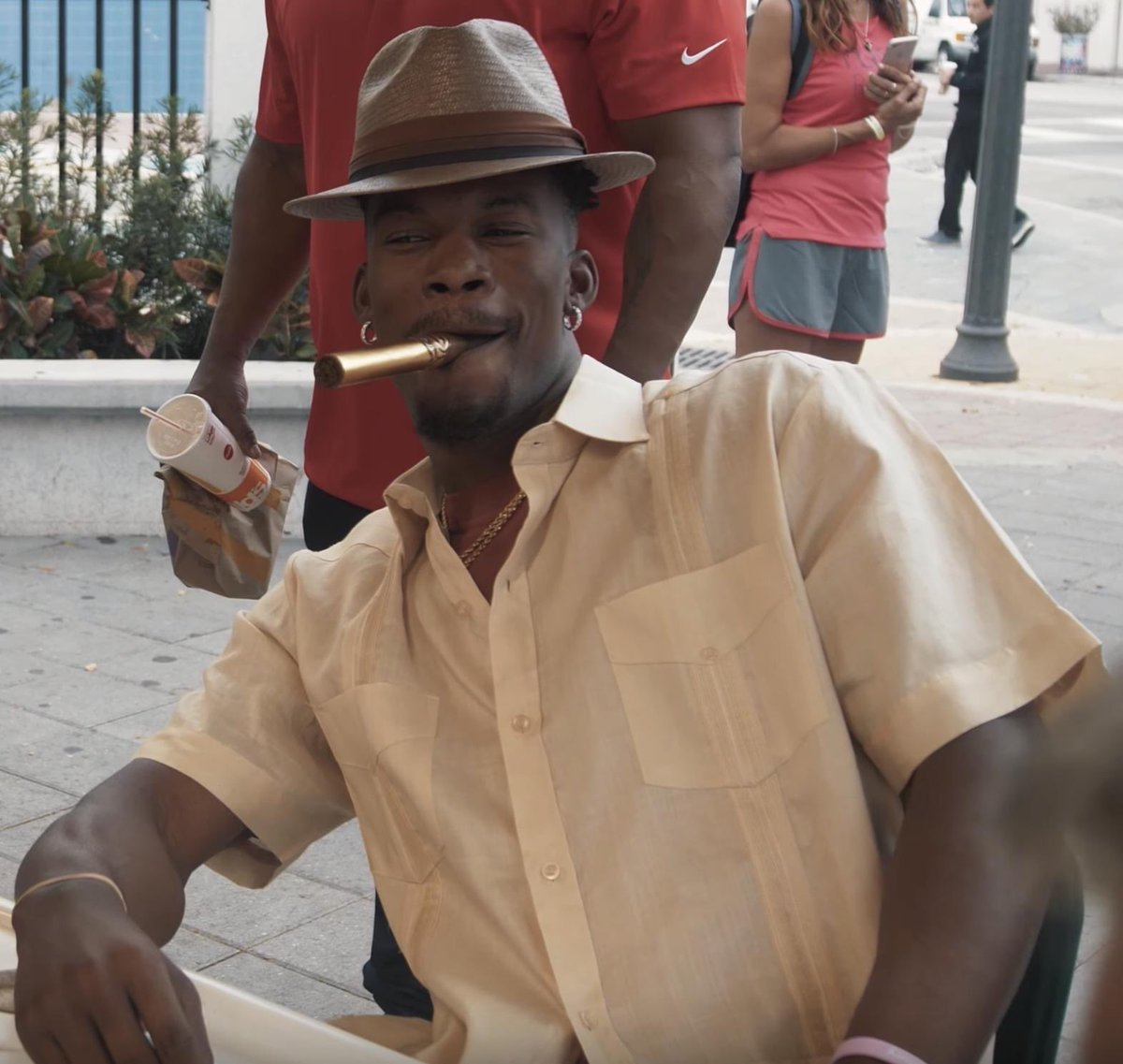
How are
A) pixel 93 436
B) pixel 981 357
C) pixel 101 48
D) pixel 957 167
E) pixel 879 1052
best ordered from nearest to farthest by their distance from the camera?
1. pixel 879 1052
2. pixel 93 436
3. pixel 101 48
4. pixel 981 357
5. pixel 957 167

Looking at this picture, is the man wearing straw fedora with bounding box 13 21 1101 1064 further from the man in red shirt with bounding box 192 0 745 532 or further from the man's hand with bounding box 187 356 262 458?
the man's hand with bounding box 187 356 262 458

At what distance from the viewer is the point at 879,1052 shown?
144 cm

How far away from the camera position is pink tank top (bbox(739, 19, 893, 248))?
5066 mm

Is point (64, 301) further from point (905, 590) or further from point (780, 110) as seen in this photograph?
point (905, 590)

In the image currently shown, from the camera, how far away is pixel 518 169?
6.48 ft

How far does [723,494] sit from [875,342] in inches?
348

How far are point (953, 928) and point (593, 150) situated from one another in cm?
152

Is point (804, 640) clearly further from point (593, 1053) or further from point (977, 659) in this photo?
point (593, 1053)

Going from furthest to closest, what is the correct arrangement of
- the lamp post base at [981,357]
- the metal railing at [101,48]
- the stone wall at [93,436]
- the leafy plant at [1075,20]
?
the leafy plant at [1075,20], the lamp post base at [981,357], the metal railing at [101,48], the stone wall at [93,436]

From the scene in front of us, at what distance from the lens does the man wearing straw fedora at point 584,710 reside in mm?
1603

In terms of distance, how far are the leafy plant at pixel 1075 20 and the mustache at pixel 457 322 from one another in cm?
3829

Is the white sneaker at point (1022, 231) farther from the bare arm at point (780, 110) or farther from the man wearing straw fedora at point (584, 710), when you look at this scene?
the man wearing straw fedora at point (584, 710)

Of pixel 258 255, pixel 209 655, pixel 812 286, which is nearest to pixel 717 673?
pixel 258 255

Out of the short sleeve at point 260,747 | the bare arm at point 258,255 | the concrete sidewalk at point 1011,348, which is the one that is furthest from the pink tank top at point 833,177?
the concrete sidewalk at point 1011,348
